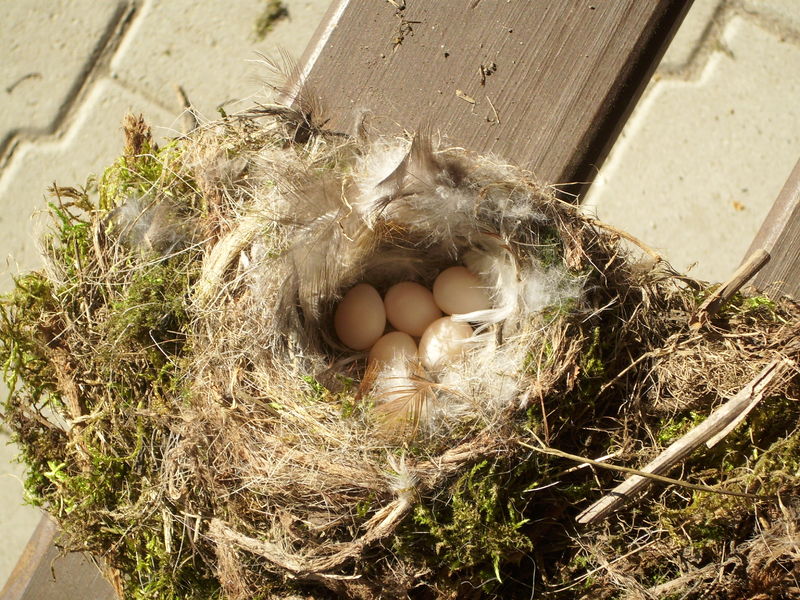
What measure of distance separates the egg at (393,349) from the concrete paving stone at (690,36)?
1.43m

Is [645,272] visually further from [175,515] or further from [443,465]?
[175,515]

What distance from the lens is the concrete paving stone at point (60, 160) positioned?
2229mm

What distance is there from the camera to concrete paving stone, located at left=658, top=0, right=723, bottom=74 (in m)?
2.27

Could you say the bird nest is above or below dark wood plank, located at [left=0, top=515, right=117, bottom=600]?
above

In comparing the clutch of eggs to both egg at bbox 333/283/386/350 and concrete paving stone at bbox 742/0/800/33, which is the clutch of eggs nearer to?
egg at bbox 333/283/386/350

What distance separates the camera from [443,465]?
3.86ft

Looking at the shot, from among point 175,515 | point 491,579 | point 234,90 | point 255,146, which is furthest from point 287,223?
point 234,90

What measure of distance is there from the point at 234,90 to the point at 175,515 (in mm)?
1448

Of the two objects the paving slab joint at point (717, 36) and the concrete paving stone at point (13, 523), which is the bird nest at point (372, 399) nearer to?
the concrete paving stone at point (13, 523)

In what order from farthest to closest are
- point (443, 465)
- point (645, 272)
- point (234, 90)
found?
point (234, 90), point (645, 272), point (443, 465)

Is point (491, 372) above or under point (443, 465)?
above

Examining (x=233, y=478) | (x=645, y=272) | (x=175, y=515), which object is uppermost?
(x=645, y=272)

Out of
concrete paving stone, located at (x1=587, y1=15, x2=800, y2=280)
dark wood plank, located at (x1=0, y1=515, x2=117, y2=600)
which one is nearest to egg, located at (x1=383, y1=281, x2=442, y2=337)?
dark wood plank, located at (x1=0, y1=515, x2=117, y2=600)

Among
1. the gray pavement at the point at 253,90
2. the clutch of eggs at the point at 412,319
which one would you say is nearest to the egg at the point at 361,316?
the clutch of eggs at the point at 412,319
